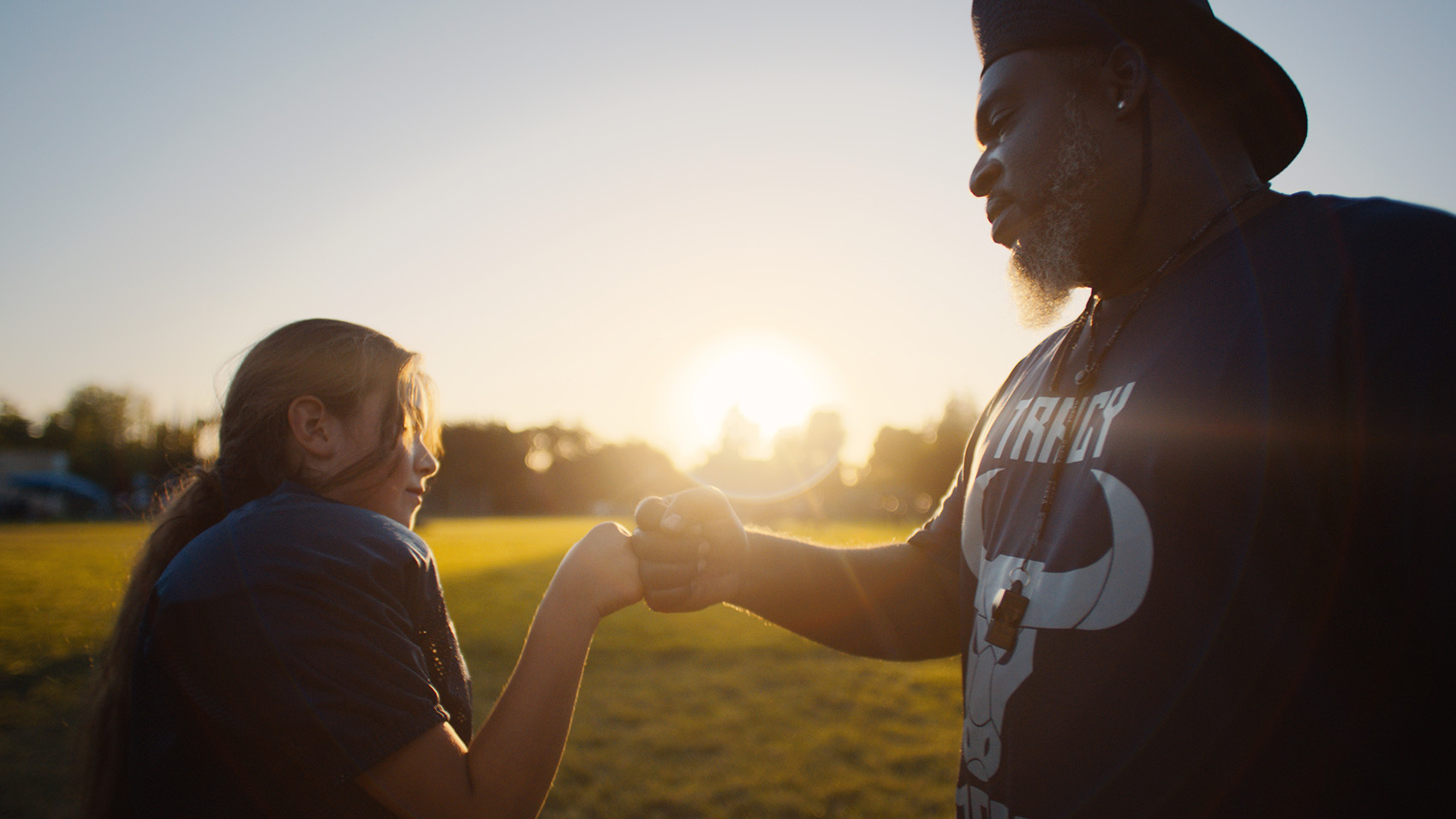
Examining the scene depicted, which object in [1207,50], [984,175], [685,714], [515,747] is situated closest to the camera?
[515,747]

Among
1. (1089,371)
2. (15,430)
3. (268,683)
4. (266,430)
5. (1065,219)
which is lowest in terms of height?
(15,430)

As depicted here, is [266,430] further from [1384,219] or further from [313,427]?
[1384,219]

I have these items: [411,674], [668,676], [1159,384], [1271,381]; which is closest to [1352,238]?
[1271,381]

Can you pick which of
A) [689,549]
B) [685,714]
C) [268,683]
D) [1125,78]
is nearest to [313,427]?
[268,683]

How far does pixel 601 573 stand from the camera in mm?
2371

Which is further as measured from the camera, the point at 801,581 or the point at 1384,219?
the point at 801,581

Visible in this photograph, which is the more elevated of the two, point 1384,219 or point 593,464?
point 1384,219

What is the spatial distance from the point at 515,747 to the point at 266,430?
4.35 feet

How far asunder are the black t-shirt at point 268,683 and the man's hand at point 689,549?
3.12 feet

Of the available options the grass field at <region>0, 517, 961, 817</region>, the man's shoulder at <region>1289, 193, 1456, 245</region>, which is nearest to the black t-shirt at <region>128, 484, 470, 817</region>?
the grass field at <region>0, 517, 961, 817</region>

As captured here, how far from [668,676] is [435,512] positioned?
99.1 meters

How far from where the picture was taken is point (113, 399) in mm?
94125

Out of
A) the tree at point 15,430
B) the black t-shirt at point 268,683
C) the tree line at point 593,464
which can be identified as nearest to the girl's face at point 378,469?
the black t-shirt at point 268,683

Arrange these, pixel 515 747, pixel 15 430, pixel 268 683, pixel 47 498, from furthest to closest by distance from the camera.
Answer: pixel 15 430
pixel 47 498
pixel 515 747
pixel 268 683
